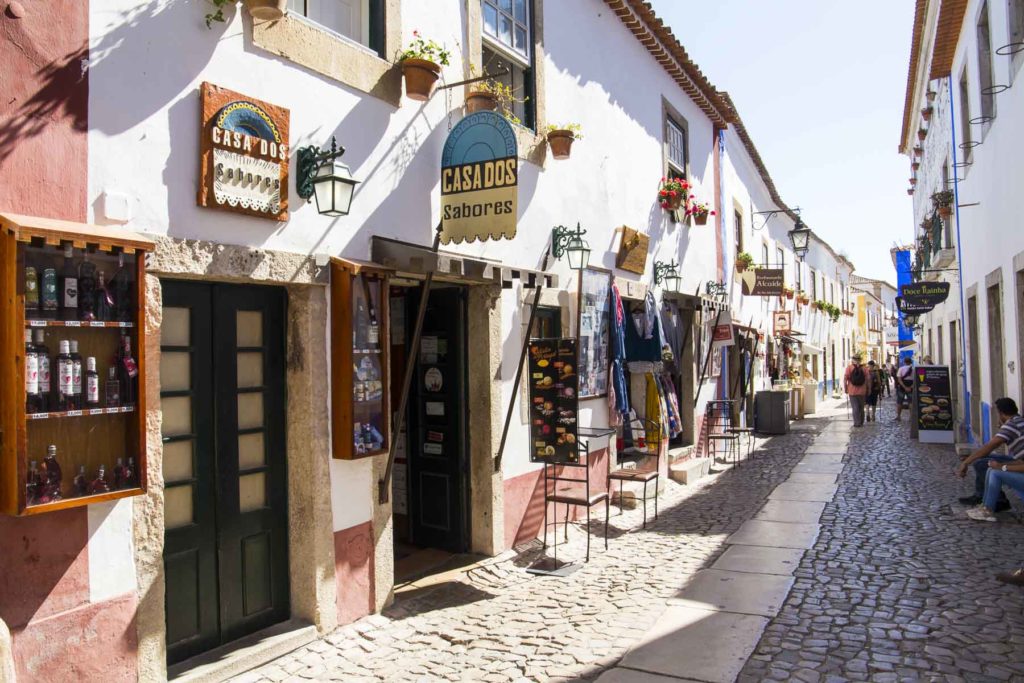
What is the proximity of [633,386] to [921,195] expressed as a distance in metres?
16.3

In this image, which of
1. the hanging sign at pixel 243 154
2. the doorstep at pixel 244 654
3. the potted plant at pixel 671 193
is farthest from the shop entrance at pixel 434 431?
the potted plant at pixel 671 193

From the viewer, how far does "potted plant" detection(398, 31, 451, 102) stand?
5410 millimetres

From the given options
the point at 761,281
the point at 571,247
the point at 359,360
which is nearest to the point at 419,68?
the point at 359,360

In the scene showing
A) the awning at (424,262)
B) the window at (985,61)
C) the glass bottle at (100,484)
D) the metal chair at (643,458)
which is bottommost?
the metal chair at (643,458)

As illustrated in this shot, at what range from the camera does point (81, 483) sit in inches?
133

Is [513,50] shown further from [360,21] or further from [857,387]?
[857,387]

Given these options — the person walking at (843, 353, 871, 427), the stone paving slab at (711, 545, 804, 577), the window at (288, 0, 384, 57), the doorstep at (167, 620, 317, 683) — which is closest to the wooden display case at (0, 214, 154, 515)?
the doorstep at (167, 620, 317, 683)

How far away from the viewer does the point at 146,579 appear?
12.2 ft

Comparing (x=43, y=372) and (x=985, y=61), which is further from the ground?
(x=985, y=61)

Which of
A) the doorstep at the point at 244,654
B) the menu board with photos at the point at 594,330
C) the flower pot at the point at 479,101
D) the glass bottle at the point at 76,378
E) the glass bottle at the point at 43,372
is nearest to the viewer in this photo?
the glass bottle at the point at 43,372

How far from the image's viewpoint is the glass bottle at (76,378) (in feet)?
11.0

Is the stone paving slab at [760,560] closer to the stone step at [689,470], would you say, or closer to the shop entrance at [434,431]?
the shop entrance at [434,431]

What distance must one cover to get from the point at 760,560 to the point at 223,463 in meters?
4.64

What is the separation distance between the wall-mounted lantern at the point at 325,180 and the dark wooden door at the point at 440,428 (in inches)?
82.5
